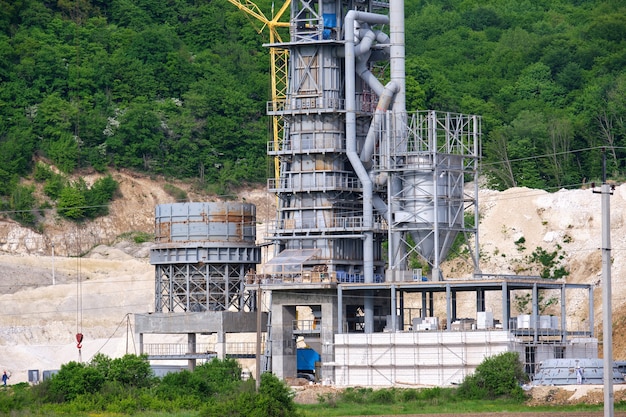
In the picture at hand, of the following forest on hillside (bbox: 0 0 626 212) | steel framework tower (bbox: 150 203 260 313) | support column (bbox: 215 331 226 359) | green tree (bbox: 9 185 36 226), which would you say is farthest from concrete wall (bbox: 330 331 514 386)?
green tree (bbox: 9 185 36 226)

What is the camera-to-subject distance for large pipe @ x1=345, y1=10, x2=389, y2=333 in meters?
99.9

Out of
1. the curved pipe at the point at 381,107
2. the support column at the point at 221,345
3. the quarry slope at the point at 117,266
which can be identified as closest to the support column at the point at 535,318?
the quarry slope at the point at 117,266

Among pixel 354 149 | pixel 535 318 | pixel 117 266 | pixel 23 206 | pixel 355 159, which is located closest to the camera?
pixel 535 318

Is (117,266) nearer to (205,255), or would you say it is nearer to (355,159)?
(205,255)

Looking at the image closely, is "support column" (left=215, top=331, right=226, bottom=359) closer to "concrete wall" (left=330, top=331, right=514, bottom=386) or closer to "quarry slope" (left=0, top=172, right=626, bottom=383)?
"concrete wall" (left=330, top=331, right=514, bottom=386)

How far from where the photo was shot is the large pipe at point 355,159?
328ft

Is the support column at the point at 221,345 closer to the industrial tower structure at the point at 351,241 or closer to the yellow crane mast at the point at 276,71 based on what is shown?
the industrial tower structure at the point at 351,241

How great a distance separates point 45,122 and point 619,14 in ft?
209

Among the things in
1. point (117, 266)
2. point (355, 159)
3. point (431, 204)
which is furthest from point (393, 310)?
point (117, 266)

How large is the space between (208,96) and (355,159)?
7543cm

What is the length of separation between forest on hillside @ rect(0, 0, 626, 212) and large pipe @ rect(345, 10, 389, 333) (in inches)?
Result: 2052

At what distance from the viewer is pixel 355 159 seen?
3962 inches

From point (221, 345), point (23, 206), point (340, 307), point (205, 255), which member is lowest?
point (221, 345)

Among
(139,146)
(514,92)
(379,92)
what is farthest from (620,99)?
(379,92)
